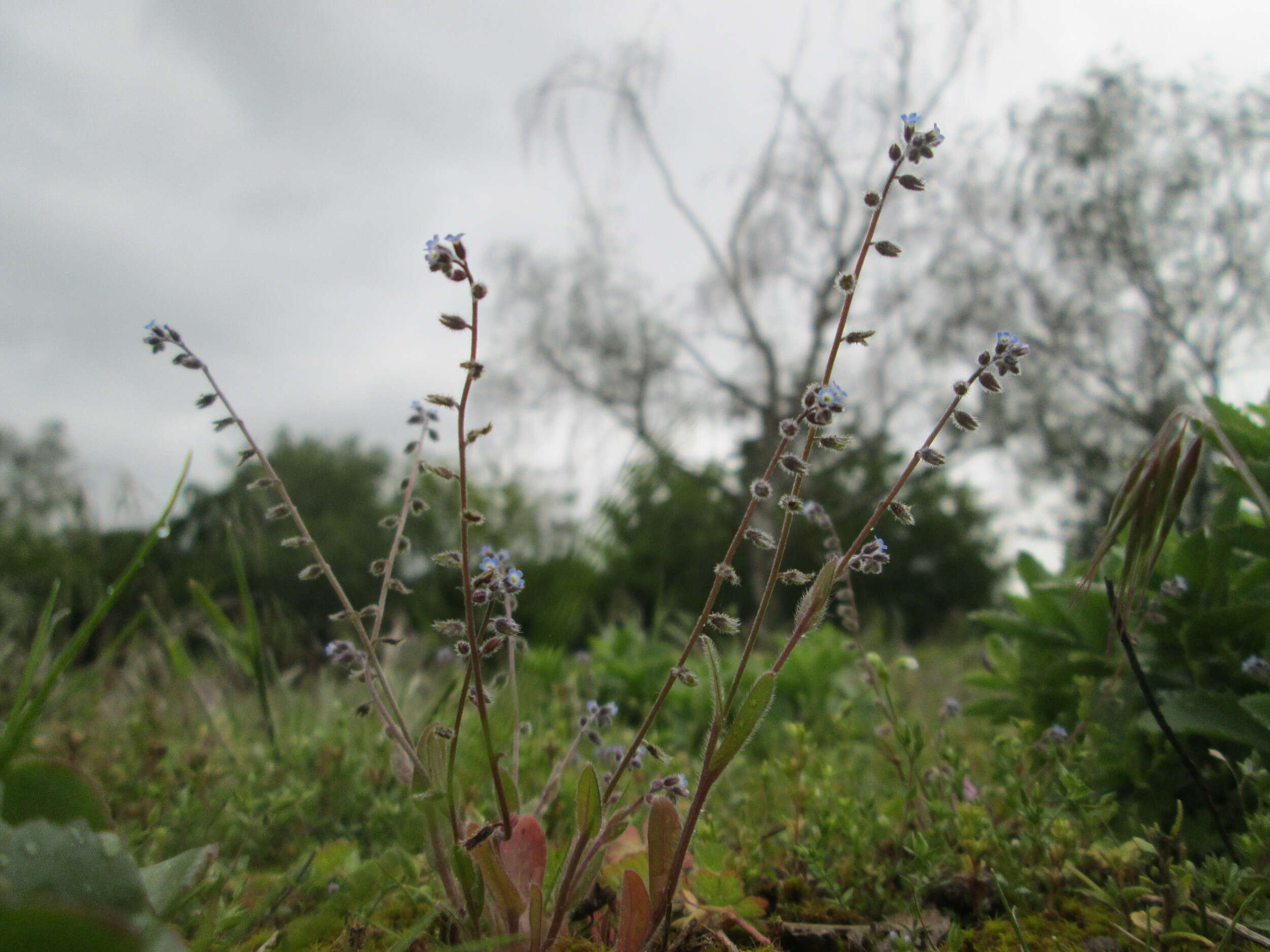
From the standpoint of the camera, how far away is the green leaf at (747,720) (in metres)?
0.94

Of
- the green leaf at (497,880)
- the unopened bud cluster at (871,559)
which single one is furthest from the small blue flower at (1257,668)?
the green leaf at (497,880)

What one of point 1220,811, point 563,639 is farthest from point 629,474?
point 1220,811

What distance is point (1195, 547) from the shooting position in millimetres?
1655

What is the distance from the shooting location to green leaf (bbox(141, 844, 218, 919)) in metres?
0.90

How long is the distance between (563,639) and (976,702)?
1498mm

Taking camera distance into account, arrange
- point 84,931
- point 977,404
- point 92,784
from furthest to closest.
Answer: point 977,404, point 92,784, point 84,931

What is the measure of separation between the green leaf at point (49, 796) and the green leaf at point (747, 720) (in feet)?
2.21

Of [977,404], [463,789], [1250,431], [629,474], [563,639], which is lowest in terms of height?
[463,789]

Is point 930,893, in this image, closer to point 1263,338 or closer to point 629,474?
point 629,474

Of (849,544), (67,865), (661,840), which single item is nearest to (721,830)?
(661,840)

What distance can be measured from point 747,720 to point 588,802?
0.24m

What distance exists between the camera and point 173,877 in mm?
916

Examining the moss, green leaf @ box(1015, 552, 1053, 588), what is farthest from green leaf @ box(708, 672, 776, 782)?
green leaf @ box(1015, 552, 1053, 588)

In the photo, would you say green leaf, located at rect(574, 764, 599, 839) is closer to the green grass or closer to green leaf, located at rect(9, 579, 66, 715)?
the green grass
